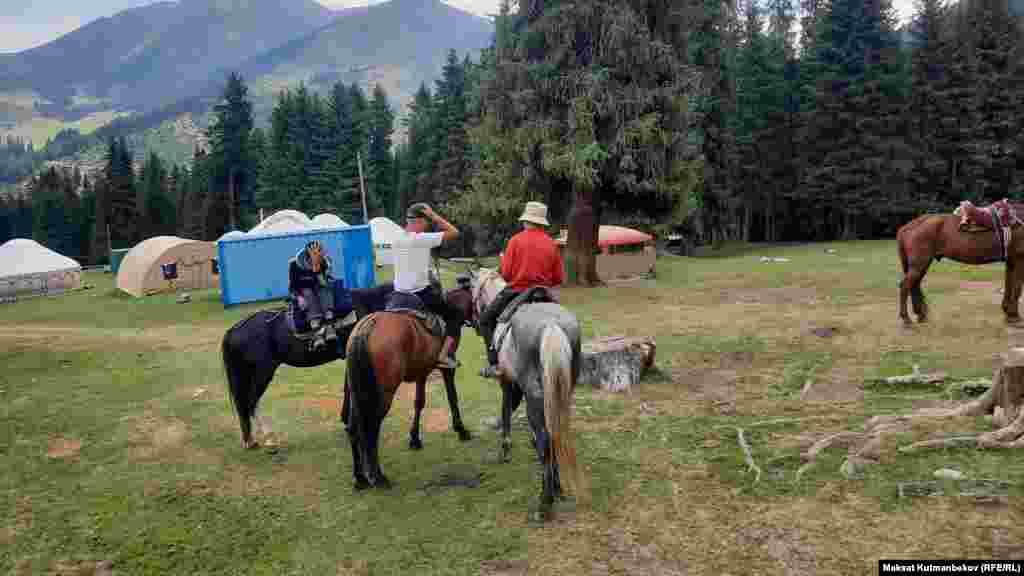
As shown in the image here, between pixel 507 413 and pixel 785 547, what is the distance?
342cm

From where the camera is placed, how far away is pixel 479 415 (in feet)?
31.3

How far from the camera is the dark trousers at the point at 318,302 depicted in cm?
812

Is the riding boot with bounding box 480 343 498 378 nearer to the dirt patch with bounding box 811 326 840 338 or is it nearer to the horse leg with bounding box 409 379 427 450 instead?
the horse leg with bounding box 409 379 427 450

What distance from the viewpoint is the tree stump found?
10.2 m

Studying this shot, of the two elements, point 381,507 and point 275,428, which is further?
point 275,428

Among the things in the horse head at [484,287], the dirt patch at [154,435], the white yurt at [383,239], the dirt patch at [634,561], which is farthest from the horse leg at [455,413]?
the white yurt at [383,239]

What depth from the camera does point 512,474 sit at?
7.15 metres

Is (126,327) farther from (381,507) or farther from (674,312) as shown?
(381,507)

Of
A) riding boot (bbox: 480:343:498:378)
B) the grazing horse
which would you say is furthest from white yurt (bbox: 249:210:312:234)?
the grazing horse

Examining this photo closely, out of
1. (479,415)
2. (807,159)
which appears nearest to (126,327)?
(479,415)

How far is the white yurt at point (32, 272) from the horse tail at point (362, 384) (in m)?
34.3

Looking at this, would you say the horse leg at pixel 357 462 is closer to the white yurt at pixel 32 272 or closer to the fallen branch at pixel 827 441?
the fallen branch at pixel 827 441

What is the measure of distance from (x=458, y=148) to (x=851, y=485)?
4484 cm

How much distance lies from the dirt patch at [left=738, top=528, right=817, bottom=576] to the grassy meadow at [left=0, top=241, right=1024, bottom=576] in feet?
0.06
